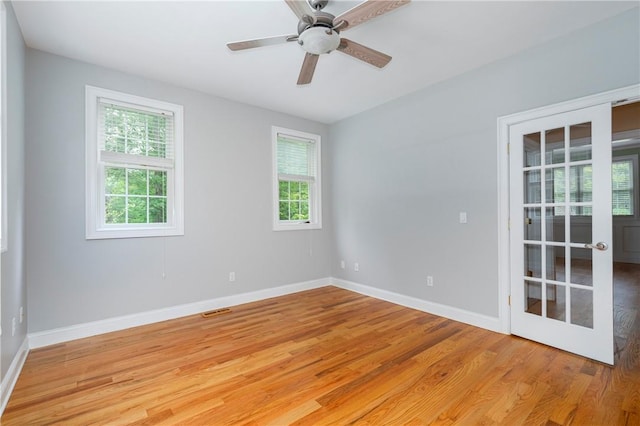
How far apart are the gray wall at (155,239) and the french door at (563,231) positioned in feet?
9.53

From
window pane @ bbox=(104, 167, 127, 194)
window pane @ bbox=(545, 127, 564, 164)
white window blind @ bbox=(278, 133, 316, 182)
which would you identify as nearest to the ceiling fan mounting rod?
window pane @ bbox=(545, 127, 564, 164)

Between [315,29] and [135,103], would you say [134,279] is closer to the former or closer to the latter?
[135,103]

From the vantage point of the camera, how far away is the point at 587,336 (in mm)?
2432

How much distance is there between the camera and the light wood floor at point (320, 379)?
5.82 feet

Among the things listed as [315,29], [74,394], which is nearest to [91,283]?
[74,394]

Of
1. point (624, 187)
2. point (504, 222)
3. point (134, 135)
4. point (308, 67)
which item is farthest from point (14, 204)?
point (624, 187)

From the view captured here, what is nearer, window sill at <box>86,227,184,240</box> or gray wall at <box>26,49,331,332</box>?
gray wall at <box>26,49,331,332</box>

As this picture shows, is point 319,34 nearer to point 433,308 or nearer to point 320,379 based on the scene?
point 320,379

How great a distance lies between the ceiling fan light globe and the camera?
6.52 ft

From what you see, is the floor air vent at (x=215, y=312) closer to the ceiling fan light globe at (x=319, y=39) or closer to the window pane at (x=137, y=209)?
the window pane at (x=137, y=209)

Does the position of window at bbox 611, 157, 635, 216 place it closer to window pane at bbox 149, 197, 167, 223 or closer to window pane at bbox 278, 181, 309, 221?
window pane at bbox 278, 181, 309, 221

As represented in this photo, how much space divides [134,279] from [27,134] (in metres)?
1.67

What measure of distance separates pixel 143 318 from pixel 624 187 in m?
9.48

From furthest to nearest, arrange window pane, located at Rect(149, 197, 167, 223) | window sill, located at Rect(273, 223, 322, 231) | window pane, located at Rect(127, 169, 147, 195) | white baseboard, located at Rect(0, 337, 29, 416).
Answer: window sill, located at Rect(273, 223, 322, 231), window pane, located at Rect(149, 197, 167, 223), window pane, located at Rect(127, 169, 147, 195), white baseboard, located at Rect(0, 337, 29, 416)
